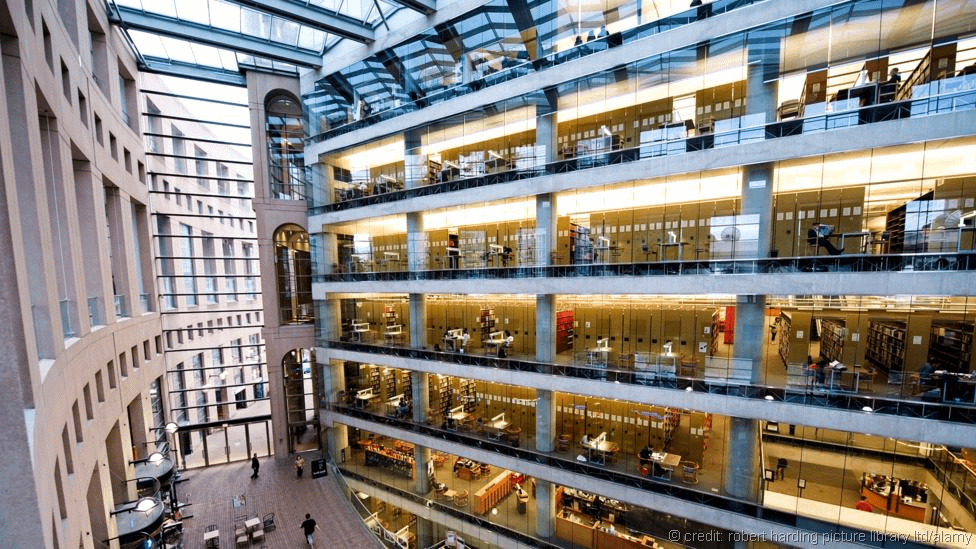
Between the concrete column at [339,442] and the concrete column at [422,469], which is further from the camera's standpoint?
the concrete column at [339,442]

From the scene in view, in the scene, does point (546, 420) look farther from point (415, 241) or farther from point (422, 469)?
point (415, 241)

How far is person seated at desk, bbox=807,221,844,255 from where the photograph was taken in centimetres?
848

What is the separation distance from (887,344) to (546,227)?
8377 millimetres

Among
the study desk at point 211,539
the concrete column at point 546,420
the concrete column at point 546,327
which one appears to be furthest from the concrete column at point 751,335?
the study desk at point 211,539

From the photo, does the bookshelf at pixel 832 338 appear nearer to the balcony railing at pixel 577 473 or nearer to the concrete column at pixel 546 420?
the balcony railing at pixel 577 473

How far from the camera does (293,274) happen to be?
18.4 meters

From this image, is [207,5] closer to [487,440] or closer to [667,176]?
[667,176]

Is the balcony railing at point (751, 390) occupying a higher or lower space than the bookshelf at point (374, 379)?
higher

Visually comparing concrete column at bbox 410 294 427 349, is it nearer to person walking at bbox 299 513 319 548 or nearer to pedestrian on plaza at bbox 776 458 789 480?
person walking at bbox 299 513 319 548

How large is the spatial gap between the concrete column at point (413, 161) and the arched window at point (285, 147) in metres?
6.75

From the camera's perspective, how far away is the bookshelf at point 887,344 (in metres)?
8.34

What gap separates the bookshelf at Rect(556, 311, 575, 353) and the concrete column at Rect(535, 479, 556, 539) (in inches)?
167

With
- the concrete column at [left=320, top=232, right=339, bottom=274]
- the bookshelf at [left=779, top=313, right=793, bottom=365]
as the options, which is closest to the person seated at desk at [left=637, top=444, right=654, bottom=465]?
the bookshelf at [left=779, top=313, right=793, bottom=365]

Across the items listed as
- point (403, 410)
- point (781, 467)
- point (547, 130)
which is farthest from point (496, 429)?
point (547, 130)
